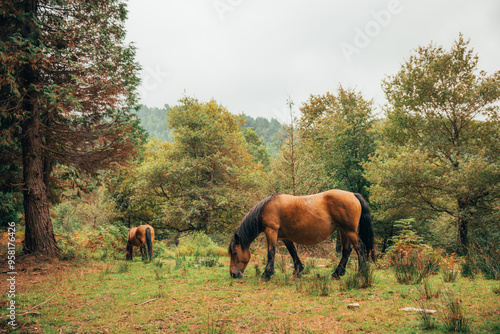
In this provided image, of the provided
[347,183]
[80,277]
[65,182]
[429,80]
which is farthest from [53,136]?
[429,80]

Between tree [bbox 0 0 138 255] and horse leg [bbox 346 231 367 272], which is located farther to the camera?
tree [bbox 0 0 138 255]

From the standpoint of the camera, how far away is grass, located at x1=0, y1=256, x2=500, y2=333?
3.46m

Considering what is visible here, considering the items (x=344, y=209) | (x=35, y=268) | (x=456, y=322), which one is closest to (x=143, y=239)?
(x=35, y=268)

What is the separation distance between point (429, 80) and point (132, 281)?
18480 mm

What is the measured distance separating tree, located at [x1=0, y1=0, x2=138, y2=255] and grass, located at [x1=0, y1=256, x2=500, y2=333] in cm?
412

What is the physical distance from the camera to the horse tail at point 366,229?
6.30 meters

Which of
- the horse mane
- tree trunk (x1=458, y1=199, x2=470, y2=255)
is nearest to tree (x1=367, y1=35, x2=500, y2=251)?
tree trunk (x1=458, y1=199, x2=470, y2=255)

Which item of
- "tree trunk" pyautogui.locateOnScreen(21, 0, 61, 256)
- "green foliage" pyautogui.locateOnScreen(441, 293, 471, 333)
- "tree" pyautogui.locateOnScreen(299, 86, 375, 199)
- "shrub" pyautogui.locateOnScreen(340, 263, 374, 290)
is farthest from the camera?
"tree" pyautogui.locateOnScreen(299, 86, 375, 199)

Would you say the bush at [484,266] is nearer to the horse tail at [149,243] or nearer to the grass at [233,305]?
the grass at [233,305]

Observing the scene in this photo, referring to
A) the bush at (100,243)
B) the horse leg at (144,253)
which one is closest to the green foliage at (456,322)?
the horse leg at (144,253)

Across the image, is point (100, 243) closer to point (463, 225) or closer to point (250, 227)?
point (250, 227)

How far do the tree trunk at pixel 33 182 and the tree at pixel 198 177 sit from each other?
8.07 meters

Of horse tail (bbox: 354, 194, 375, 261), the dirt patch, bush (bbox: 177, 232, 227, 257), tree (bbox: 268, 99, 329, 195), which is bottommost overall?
→ bush (bbox: 177, 232, 227, 257)

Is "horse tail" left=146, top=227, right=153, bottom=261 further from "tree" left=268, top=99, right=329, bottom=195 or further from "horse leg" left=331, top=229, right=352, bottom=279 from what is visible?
"horse leg" left=331, top=229, right=352, bottom=279
